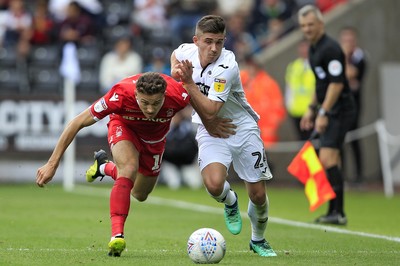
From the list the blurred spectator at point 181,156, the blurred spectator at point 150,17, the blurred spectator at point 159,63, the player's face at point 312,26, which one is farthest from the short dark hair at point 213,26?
the blurred spectator at point 150,17

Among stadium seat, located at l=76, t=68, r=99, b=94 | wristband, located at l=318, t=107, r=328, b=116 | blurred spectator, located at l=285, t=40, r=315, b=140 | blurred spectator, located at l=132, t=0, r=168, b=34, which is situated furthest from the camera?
blurred spectator, located at l=132, t=0, r=168, b=34

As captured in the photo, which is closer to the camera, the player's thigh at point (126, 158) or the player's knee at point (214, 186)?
the player's thigh at point (126, 158)

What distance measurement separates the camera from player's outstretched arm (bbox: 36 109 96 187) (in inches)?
327

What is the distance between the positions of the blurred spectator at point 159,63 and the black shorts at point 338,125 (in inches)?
287

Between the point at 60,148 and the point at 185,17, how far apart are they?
549 inches

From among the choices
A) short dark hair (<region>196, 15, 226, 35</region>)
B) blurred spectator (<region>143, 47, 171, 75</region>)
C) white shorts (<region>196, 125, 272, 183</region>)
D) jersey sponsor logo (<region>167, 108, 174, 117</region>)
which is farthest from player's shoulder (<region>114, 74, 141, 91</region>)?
blurred spectator (<region>143, 47, 171, 75</region>)

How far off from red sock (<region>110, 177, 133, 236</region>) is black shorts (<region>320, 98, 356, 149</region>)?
4443mm

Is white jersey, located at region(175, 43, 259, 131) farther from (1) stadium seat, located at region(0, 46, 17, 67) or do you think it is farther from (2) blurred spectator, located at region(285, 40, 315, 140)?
(1) stadium seat, located at region(0, 46, 17, 67)

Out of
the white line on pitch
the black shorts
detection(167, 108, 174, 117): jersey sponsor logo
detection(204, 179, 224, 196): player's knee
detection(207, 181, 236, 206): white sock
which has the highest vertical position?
detection(167, 108, 174, 117): jersey sponsor logo

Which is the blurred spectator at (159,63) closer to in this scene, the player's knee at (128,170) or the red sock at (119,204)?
the player's knee at (128,170)

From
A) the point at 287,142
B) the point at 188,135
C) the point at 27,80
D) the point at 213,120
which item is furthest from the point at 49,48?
the point at 213,120

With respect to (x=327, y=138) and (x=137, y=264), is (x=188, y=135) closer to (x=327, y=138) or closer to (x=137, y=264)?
(x=327, y=138)

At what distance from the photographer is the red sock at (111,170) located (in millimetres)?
9529

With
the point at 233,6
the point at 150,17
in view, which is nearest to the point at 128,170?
the point at 150,17
